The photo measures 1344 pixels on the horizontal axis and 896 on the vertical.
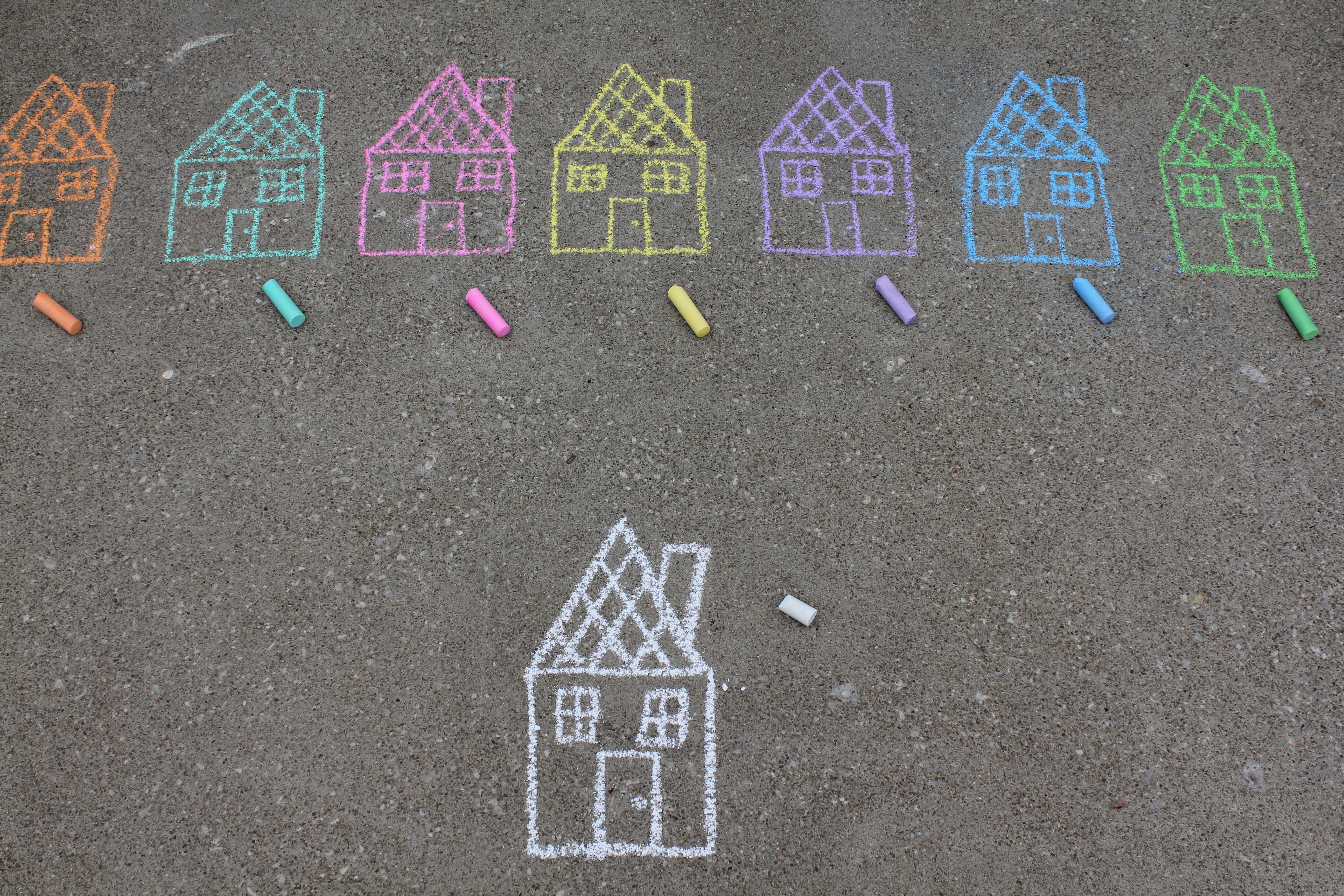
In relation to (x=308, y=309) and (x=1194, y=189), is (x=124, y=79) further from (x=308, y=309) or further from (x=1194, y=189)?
(x=1194, y=189)

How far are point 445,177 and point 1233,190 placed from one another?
185 inches

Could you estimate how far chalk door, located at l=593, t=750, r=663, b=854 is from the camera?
341cm

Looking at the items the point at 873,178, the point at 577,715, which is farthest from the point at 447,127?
the point at 577,715

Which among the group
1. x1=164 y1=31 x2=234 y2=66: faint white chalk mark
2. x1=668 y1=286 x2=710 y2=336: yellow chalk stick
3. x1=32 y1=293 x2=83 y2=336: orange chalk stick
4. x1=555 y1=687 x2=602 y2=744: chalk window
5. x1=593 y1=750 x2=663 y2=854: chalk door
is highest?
x1=164 y1=31 x2=234 y2=66: faint white chalk mark

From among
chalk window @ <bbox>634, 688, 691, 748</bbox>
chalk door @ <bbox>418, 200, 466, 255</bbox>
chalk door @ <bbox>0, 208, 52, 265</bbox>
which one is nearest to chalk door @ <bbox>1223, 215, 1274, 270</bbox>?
chalk window @ <bbox>634, 688, 691, 748</bbox>

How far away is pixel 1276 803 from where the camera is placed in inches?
138

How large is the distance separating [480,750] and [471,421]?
1.66 meters

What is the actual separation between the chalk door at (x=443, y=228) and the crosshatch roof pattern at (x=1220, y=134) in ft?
13.8

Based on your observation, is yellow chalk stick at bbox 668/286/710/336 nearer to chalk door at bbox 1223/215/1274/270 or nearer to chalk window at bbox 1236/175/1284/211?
chalk door at bbox 1223/215/1274/270

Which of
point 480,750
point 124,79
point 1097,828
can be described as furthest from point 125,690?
point 1097,828

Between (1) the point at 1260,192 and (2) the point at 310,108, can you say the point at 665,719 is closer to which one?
(2) the point at 310,108

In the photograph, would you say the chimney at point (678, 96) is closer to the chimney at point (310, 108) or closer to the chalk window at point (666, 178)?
the chalk window at point (666, 178)

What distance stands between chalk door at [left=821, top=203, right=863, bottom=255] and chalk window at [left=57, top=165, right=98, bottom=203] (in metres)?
4.28

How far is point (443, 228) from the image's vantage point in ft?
13.6
